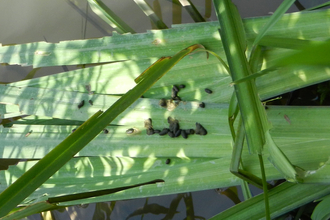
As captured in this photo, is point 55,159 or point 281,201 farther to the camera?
point 281,201

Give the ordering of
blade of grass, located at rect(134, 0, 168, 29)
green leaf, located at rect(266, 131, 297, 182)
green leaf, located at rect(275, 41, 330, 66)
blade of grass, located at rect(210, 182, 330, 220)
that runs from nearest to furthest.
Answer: green leaf, located at rect(275, 41, 330, 66) < green leaf, located at rect(266, 131, 297, 182) < blade of grass, located at rect(210, 182, 330, 220) < blade of grass, located at rect(134, 0, 168, 29)

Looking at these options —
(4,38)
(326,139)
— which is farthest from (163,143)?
(4,38)

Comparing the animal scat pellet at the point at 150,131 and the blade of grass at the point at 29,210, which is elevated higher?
the animal scat pellet at the point at 150,131

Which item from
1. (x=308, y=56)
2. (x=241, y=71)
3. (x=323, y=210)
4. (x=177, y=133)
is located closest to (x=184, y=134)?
(x=177, y=133)

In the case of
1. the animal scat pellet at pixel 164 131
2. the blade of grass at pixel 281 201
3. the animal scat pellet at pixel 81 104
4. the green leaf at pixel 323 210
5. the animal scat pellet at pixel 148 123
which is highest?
the animal scat pellet at pixel 81 104

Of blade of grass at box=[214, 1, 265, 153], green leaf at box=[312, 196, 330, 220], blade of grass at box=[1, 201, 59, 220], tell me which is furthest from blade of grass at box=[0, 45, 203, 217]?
green leaf at box=[312, 196, 330, 220]

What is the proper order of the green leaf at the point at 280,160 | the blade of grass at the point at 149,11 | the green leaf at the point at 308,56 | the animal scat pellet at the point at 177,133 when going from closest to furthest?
the green leaf at the point at 308,56, the green leaf at the point at 280,160, the animal scat pellet at the point at 177,133, the blade of grass at the point at 149,11

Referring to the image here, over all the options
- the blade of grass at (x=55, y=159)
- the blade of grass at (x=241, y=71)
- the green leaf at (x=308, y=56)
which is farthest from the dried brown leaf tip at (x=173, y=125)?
the green leaf at (x=308, y=56)

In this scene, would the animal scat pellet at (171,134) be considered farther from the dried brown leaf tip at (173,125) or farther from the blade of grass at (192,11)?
the blade of grass at (192,11)

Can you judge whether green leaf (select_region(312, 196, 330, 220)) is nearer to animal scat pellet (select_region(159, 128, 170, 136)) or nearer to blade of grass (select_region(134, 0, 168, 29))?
animal scat pellet (select_region(159, 128, 170, 136))

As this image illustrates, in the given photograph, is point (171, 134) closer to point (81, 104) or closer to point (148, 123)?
point (148, 123)

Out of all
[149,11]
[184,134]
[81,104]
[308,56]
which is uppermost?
[149,11]
